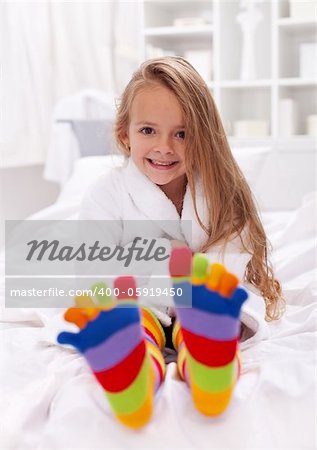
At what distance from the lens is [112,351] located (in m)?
0.72

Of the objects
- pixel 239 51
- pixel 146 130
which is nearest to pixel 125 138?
pixel 146 130

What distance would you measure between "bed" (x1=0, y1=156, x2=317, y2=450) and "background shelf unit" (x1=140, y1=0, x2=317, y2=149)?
197 centimetres

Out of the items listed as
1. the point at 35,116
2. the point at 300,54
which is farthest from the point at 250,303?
the point at 300,54

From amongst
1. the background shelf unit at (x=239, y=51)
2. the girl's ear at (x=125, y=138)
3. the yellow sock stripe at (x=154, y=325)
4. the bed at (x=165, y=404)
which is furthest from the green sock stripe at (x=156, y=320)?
the background shelf unit at (x=239, y=51)

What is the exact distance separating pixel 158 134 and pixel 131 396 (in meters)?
0.59

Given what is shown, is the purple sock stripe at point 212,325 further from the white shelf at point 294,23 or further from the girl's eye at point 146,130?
the white shelf at point 294,23

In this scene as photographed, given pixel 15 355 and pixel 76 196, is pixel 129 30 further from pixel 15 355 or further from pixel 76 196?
pixel 15 355

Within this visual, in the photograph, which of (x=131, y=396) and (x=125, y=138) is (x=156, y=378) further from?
(x=125, y=138)

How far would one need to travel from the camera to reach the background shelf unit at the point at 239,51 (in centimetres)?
291

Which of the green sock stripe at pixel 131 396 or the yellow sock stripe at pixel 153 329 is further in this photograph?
the yellow sock stripe at pixel 153 329

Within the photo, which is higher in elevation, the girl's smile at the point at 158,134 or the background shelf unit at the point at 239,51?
the background shelf unit at the point at 239,51

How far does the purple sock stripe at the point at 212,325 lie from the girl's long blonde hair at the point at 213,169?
43cm

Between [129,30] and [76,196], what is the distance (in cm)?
144

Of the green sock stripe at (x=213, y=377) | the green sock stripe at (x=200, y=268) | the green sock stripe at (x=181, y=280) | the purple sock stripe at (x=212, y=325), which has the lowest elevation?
the green sock stripe at (x=213, y=377)
